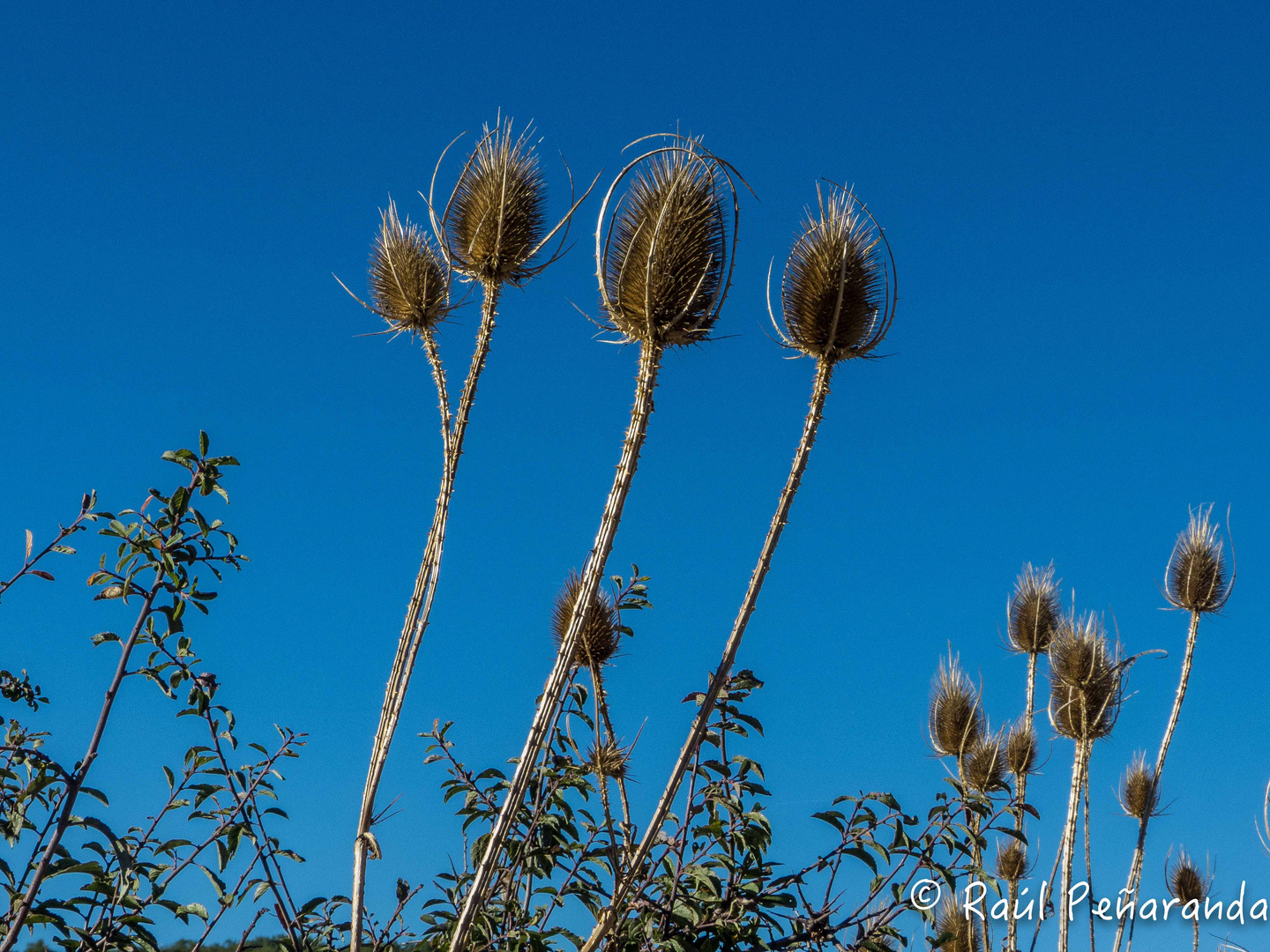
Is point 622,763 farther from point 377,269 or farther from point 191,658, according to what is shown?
point 377,269

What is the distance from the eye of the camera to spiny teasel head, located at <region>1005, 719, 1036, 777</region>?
13055 millimetres

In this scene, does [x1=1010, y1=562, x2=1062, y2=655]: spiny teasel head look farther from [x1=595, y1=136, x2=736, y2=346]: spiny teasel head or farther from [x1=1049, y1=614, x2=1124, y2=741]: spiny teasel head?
[x1=595, y1=136, x2=736, y2=346]: spiny teasel head

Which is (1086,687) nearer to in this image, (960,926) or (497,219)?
(960,926)

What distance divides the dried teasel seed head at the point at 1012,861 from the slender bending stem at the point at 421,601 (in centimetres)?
1022

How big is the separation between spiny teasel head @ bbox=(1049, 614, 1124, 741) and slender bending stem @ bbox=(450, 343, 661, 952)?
8929 millimetres

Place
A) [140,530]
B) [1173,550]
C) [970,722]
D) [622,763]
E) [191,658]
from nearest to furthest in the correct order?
[140,530], [191,658], [622,763], [970,722], [1173,550]

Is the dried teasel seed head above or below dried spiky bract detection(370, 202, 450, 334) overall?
below

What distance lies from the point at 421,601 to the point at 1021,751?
9.31 m

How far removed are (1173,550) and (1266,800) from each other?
6.69m

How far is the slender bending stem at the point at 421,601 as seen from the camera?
5473mm

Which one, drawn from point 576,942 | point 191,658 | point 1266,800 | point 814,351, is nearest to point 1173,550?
point 1266,800

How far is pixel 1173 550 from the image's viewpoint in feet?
45.3

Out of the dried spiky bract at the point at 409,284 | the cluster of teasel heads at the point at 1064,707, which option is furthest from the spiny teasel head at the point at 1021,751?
the dried spiky bract at the point at 409,284

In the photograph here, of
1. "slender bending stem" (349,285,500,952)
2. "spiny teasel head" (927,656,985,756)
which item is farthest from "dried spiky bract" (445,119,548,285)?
"spiny teasel head" (927,656,985,756)
